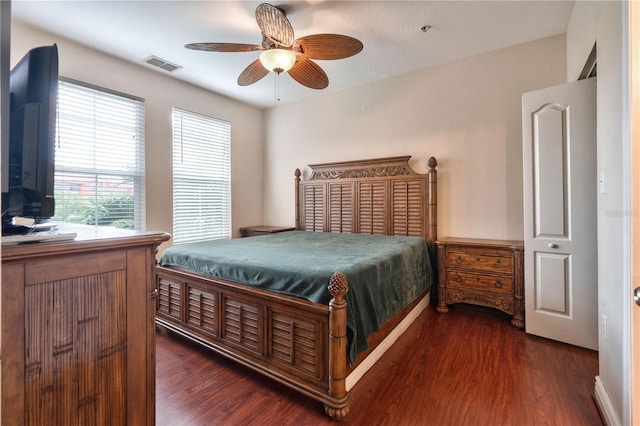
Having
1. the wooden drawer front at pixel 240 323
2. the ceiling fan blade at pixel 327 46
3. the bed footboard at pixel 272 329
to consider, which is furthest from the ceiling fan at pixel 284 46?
the wooden drawer front at pixel 240 323

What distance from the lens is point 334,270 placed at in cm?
183

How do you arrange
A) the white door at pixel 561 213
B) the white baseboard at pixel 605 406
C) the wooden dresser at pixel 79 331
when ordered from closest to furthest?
1. the wooden dresser at pixel 79 331
2. the white baseboard at pixel 605 406
3. the white door at pixel 561 213

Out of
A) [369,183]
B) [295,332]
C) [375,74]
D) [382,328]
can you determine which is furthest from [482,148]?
[295,332]

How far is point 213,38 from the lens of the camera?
298cm

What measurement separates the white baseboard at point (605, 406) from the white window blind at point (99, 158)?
4.33 m

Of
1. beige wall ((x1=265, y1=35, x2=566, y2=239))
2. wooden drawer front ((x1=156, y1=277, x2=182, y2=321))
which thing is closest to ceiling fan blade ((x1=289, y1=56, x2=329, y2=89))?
beige wall ((x1=265, y1=35, x2=566, y2=239))

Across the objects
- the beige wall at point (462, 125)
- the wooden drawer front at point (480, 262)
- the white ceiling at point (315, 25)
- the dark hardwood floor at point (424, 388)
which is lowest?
the dark hardwood floor at point (424, 388)

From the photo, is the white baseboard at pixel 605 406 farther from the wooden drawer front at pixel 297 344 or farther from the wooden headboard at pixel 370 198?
the wooden headboard at pixel 370 198

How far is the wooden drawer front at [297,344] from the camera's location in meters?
1.74

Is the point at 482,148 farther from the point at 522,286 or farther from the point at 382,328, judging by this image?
the point at 382,328

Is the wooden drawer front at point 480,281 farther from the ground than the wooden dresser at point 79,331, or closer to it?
closer to it

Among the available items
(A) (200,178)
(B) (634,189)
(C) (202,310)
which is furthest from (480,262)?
(A) (200,178)

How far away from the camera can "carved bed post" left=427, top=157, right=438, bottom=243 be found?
3.52 m

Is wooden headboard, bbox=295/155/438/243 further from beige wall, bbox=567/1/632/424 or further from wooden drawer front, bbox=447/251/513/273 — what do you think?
beige wall, bbox=567/1/632/424
